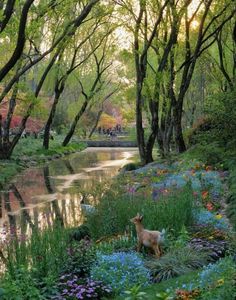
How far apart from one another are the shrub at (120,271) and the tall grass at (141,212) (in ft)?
5.19

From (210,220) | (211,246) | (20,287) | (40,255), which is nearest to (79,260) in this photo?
(40,255)

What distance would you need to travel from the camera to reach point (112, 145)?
55.8 m

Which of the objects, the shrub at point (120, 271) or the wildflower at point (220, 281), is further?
the shrub at point (120, 271)

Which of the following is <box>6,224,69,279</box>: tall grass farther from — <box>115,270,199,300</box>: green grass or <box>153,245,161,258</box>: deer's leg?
<box>153,245,161,258</box>: deer's leg

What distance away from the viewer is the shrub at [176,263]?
693 cm

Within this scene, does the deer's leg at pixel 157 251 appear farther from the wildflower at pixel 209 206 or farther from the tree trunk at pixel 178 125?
the tree trunk at pixel 178 125

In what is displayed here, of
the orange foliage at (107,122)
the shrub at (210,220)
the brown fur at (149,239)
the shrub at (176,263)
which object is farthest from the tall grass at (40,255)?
the orange foliage at (107,122)

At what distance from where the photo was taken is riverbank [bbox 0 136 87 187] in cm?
2431

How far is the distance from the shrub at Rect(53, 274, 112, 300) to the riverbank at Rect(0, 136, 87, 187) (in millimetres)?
14929

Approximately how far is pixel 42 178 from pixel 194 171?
10554mm

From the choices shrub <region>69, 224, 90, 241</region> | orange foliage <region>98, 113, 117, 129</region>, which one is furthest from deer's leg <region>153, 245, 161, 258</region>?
orange foliage <region>98, 113, 117, 129</region>

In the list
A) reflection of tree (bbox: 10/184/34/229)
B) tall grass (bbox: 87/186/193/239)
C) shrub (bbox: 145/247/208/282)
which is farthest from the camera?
reflection of tree (bbox: 10/184/34/229)

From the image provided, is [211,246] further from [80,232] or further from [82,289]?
[80,232]

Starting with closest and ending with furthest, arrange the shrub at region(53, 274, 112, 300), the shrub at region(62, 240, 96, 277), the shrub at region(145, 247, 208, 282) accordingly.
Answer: the shrub at region(53, 274, 112, 300)
the shrub at region(145, 247, 208, 282)
the shrub at region(62, 240, 96, 277)
